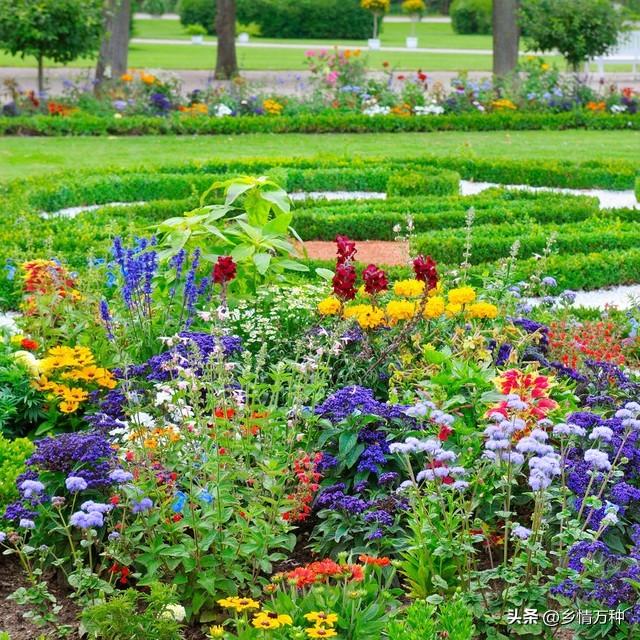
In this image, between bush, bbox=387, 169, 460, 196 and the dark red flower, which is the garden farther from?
bush, bbox=387, 169, 460, 196

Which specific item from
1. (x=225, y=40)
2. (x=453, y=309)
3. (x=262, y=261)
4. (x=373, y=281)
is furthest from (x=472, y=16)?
(x=373, y=281)

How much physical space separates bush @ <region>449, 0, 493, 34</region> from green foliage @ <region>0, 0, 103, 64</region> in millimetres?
30968

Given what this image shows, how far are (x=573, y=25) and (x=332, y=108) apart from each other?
186 inches

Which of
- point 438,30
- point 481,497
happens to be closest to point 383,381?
point 481,497

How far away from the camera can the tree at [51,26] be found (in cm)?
1559

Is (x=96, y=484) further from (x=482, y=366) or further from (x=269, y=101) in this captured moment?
(x=269, y=101)

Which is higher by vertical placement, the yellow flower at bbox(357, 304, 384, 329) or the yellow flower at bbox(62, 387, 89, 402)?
the yellow flower at bbox(357, 304, 384, 329)

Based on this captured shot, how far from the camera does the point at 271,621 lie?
10.1 ft

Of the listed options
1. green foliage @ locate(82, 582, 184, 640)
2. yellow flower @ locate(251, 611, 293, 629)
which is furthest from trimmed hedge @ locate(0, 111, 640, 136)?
yellow flower @ locate(251, 611, 293, 629)

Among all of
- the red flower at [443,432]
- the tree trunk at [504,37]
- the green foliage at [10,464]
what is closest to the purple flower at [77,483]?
the green foliage at [10,464]

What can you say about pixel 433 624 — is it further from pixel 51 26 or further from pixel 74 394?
pixel 51 26

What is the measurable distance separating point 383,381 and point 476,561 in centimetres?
127

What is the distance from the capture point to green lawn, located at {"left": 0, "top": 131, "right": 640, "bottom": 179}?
12.7m

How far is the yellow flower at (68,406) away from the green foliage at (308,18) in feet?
123
